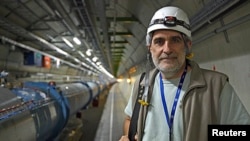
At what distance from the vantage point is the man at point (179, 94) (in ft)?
4.38

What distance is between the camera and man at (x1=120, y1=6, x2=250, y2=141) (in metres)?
1.33

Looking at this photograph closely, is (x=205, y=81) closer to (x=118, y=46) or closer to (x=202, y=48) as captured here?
(x=202, y=48)

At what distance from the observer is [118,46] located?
41.8ft

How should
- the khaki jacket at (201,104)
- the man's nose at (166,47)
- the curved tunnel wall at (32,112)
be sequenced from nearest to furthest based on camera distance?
the khaki jacket at (201,104) < the man's nose at (166,47) < the curved tunnel wall at (32,112)

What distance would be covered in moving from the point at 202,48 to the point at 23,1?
11.8 feet

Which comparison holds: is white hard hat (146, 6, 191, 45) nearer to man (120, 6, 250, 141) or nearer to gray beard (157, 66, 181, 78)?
man (120, 6, 250, 141)

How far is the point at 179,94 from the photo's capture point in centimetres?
146

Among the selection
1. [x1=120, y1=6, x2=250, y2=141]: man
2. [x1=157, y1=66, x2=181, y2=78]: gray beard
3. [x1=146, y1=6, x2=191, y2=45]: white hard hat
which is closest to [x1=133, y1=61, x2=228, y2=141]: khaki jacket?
[x1=120, y1=6, x2=250, y2=141]: man

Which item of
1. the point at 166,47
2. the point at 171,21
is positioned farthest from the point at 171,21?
the point at 166,47

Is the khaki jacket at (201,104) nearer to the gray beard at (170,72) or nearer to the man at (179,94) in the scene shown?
the man at (179,94)

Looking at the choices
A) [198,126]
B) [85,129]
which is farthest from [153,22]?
[85,129]

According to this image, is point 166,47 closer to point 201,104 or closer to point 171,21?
point 171,21

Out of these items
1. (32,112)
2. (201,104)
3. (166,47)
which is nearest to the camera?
(201,104)

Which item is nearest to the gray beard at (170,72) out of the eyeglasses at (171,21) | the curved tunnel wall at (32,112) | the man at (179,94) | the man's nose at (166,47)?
the man at (179,94)
